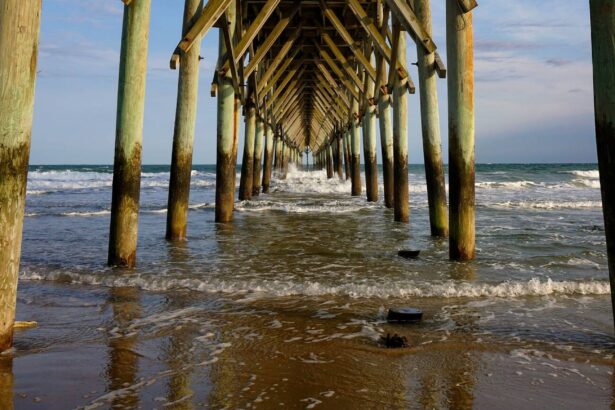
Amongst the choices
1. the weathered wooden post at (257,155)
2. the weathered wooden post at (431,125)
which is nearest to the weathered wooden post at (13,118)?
the weathered wooden post at (431,125)

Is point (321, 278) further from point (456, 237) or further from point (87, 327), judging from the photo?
point (87, 327)

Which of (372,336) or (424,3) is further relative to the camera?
(424,3)

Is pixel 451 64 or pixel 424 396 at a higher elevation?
pixel 451 64

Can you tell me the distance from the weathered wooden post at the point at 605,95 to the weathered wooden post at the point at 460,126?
2.22 metres

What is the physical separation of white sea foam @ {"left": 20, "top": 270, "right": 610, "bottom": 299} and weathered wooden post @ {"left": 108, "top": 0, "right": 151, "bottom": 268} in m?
0.34

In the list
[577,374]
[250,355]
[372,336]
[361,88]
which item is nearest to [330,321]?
[372,336]

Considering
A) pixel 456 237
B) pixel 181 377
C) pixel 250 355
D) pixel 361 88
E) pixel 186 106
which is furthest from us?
pixel 361 88

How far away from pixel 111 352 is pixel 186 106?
12.5ft

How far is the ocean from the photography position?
2127 millimetres

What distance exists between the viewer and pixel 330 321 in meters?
3.16

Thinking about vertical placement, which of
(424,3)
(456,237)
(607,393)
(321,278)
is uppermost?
(424,3)

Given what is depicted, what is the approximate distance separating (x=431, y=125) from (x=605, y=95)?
3873 mm

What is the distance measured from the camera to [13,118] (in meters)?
2.39

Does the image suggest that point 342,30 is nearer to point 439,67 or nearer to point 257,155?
point 439,67
